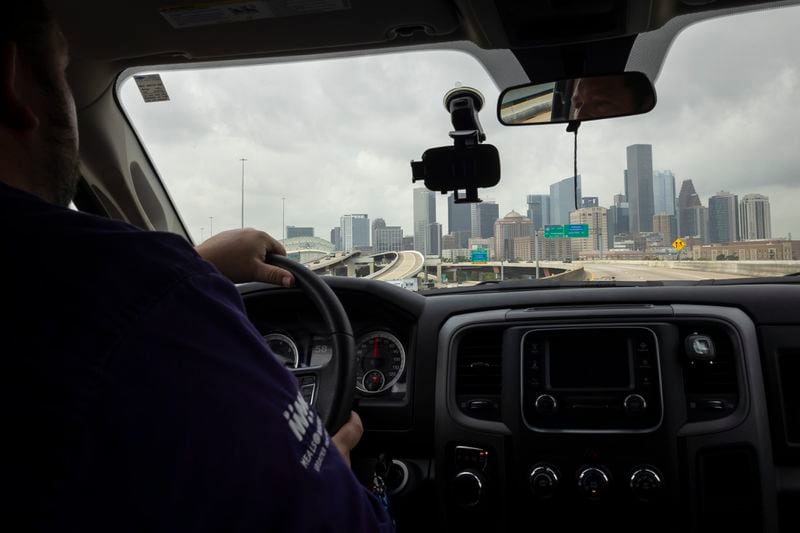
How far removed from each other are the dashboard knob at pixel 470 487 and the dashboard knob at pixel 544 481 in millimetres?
243

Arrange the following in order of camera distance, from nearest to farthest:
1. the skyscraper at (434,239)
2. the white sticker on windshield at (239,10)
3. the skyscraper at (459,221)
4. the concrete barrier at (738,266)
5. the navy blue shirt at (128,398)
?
the navy blue shirt at (128,398)
the white sticker on windshield at (239,10)
the concrete barrier at (738,266)
the skyscraper at (459,221)
the skyscraper at (434,239)

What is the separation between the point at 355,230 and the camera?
3.74 metres

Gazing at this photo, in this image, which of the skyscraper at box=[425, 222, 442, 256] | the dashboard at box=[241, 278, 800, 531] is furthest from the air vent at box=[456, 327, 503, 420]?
the skyscraper at box=[425, 222, 442, 256]

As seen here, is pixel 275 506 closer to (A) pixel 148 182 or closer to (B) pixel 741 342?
(B) pixel 741 342

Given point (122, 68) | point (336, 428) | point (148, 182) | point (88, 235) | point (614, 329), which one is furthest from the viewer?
point (148, 182)

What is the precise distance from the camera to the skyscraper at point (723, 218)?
3287mm

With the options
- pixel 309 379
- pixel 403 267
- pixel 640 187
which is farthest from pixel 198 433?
pixel 640 187

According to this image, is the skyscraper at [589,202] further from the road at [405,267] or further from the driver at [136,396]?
the driver at [136,396]

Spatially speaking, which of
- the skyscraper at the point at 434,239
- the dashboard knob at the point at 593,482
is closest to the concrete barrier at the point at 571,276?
the skyscraper at the point at 434,239

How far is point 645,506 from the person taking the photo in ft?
9.12

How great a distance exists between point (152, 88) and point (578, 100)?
2444mm

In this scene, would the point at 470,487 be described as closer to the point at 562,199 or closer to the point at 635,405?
the point at 635,405

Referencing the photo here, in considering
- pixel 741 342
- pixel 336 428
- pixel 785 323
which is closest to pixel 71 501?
pixel 336 428

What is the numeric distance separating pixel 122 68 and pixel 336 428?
99.4 inches
